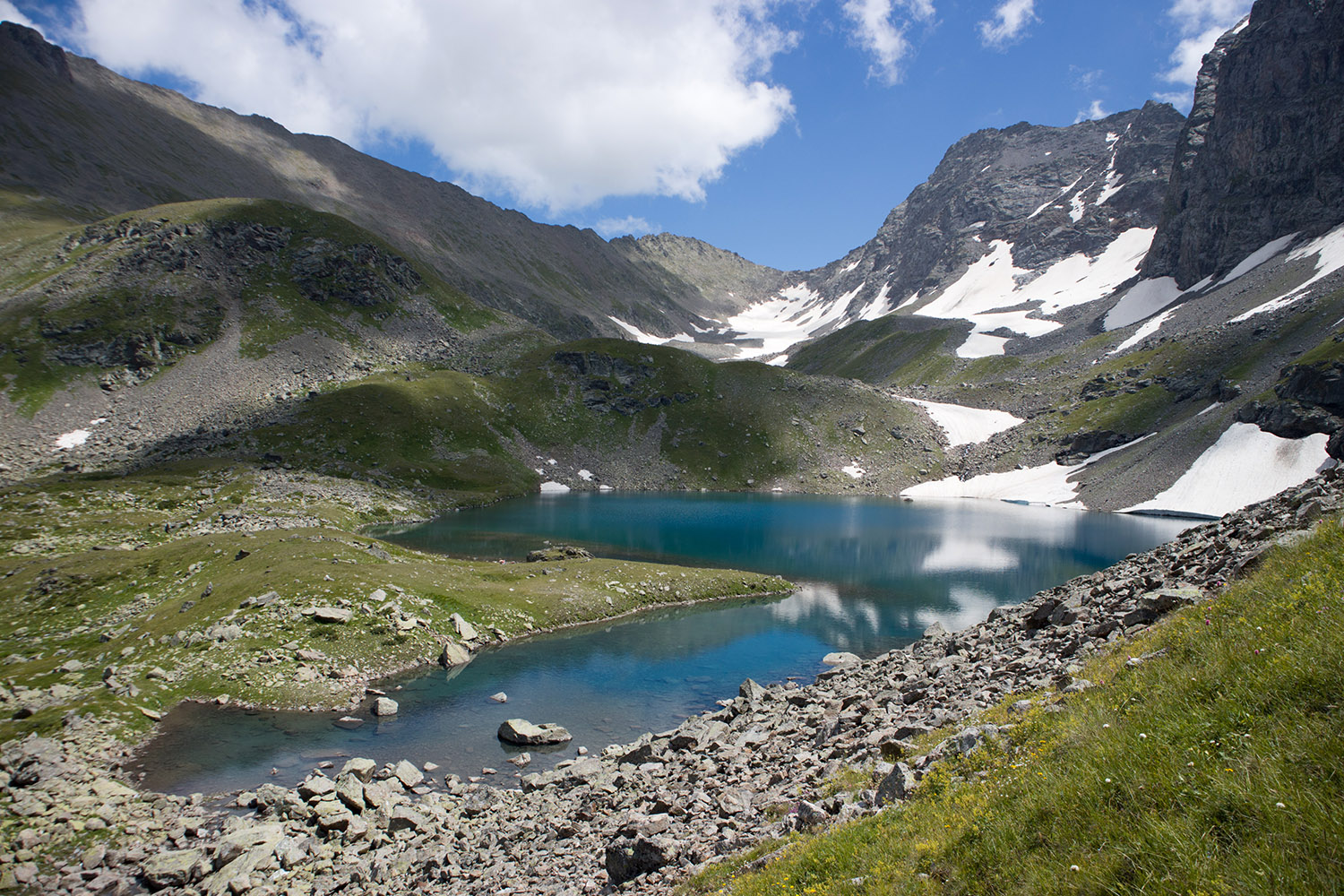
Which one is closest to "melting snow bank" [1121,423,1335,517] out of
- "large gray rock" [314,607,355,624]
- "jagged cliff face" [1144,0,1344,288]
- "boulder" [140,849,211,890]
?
"large gray rock" [314,607,355,624]

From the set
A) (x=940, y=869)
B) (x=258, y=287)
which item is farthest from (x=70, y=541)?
(x=258, y=287)

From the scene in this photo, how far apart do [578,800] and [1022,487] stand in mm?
128910

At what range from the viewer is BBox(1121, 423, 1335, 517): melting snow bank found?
8450cm

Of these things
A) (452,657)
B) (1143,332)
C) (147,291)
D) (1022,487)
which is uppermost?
(147,291)

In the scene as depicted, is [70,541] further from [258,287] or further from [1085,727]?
[258,287]

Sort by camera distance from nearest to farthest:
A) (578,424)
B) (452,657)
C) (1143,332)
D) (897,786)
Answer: (897,786)
(452,657)
(578,424)
(1143,332)

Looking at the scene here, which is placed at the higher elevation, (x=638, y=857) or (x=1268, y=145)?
(x=1268, y=145)

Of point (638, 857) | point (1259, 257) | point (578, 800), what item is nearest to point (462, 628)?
point (578, 800)

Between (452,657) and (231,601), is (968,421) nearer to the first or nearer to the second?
(452,657)

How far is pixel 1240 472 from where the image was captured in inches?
3538

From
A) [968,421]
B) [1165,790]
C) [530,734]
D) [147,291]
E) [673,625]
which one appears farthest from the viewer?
[968,421]

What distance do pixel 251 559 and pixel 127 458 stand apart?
7653cm

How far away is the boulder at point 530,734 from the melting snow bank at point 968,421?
468ft

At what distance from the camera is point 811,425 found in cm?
15300
